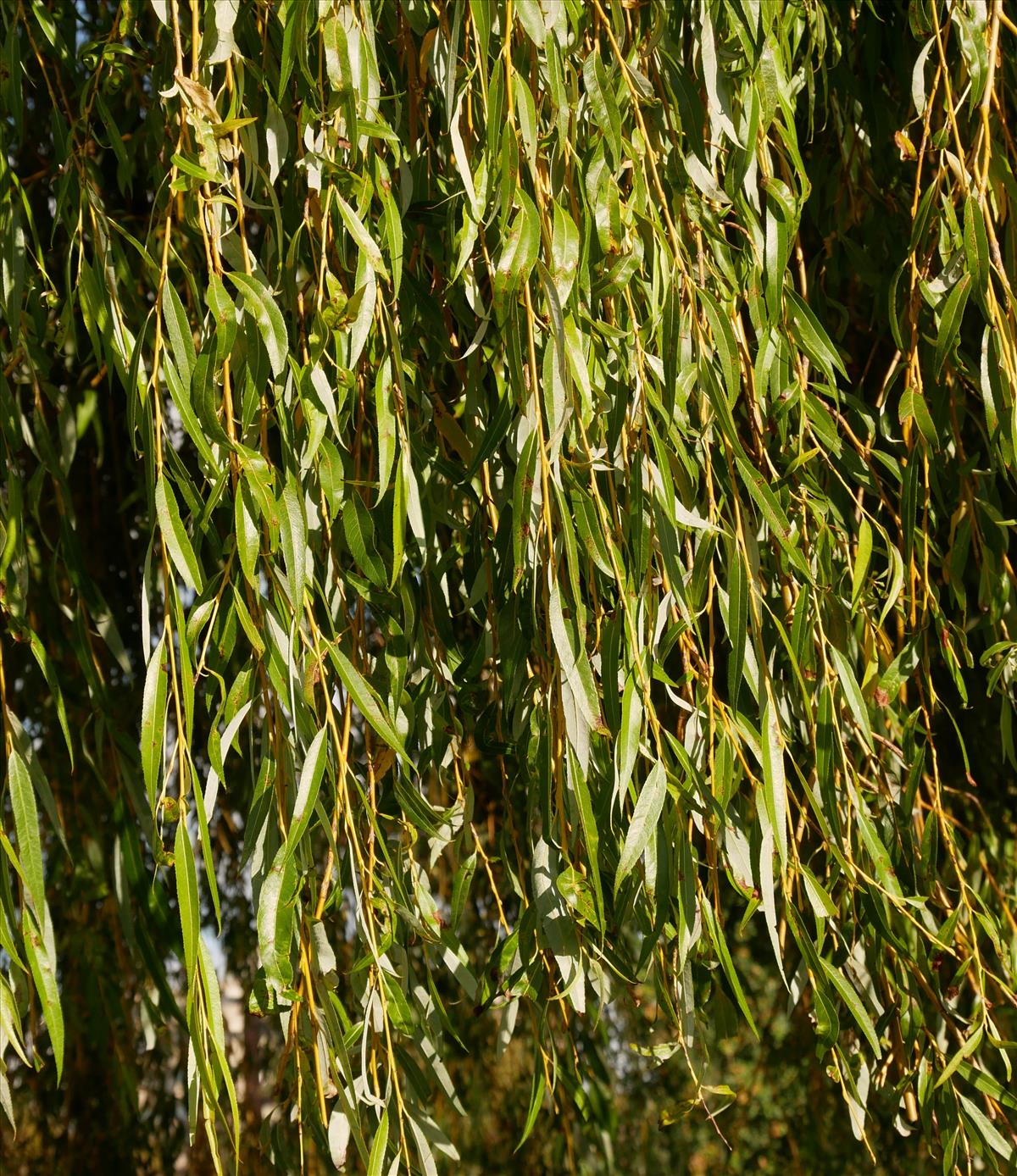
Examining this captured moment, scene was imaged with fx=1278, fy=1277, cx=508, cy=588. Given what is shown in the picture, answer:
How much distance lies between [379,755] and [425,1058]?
24cm

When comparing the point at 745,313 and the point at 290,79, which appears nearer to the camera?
the point at 290,79

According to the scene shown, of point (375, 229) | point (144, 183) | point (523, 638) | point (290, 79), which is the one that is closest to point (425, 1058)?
point (523, 638)

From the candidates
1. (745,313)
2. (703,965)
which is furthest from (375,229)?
(703,965)

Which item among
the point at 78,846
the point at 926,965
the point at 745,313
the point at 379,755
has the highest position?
the point at 745,313

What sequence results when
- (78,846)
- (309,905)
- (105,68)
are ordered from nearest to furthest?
(309,905)
(105,68)
(78,846)

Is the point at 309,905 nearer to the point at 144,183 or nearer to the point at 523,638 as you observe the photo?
the point at 523,638

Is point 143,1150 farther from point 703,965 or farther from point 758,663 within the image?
point 758,663

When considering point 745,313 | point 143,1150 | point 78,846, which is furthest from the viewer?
point 143,1150

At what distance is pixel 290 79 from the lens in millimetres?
981

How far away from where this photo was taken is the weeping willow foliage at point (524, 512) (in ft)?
2.75

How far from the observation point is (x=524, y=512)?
2.79 ft

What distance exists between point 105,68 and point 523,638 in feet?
1.92

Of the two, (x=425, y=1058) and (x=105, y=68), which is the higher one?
(x=105, y=68)

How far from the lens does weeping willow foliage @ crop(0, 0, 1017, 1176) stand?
837 millimetres
